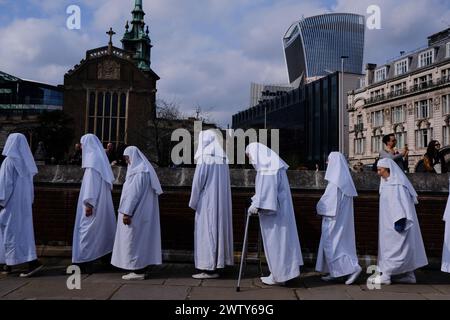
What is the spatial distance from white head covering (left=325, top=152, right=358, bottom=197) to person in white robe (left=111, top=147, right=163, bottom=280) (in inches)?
108

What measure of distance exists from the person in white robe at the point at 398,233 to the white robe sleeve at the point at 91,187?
4.51 metres

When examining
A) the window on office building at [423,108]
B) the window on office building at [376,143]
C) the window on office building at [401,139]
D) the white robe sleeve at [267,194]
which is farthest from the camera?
the window on office building at [376,143]

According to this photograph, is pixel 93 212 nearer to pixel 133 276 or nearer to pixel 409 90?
pixel 133 276

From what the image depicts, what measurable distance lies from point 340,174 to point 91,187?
12.8ft

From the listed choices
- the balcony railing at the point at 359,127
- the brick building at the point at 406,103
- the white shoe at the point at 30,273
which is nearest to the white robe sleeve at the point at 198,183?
the white shoe at the point at 30,273

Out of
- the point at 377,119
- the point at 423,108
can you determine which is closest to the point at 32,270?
the point at 423,108

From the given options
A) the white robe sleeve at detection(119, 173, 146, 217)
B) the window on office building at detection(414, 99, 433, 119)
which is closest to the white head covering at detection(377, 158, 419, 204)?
the white robe sleeve at detection(119, 173, 146, 217)

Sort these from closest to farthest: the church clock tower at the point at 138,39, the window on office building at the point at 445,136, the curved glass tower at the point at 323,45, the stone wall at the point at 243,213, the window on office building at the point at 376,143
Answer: the stone wall at the point at 243,213
the window on office building at the point at 445,136
the window on office building at the point at 376,143
the curved glass tower at the point at 323,45
the church clock tower at the point at 138,39

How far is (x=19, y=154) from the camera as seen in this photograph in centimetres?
679

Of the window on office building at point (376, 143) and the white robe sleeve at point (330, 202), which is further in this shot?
the window on office building at point (376, 143)

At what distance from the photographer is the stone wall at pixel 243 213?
25.8ft

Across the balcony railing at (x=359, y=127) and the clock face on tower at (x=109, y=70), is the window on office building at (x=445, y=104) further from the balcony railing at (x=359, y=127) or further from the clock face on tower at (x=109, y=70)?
the clock face on tower at (x=109, y=70)
